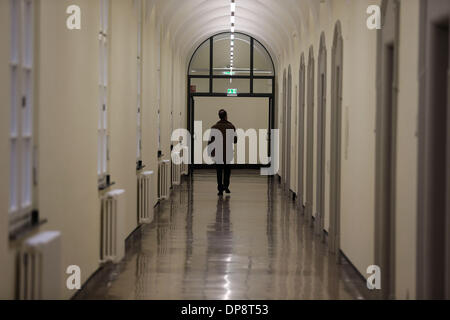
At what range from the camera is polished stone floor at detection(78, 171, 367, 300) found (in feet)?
22.4

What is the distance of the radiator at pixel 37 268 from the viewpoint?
4.38m

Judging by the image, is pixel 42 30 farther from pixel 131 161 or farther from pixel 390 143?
pixel 131 161

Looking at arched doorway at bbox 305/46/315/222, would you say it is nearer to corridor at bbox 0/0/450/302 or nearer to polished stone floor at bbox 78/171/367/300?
corridor at bbox 0/0/450/302

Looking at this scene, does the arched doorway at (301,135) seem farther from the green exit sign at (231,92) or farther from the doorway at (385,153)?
the green exit sign at (231,92)

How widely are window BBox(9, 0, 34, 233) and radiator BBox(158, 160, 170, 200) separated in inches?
362

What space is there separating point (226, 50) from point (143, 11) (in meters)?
13.6

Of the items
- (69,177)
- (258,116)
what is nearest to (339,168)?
(69,177)

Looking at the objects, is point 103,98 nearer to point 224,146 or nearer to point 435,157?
point 435,157

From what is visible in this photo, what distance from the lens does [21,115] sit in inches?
183

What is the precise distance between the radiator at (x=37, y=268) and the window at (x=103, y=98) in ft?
9.90

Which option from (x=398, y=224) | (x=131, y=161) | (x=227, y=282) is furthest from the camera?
(x=131, y=161)

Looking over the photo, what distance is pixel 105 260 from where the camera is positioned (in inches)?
295

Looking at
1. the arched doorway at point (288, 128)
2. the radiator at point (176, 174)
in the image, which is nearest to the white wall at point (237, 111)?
the radiator at point (176, 174)

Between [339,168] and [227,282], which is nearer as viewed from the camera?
[227,282]
